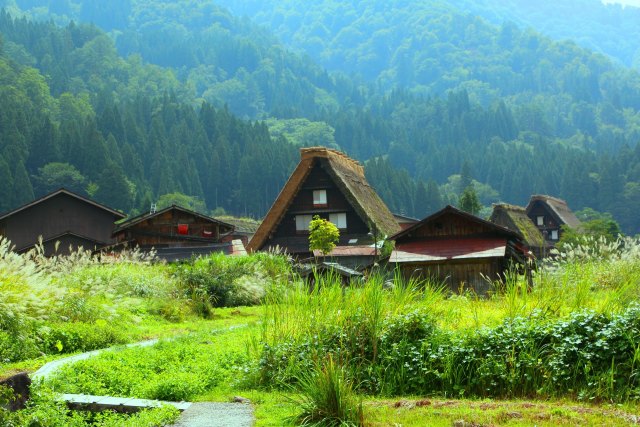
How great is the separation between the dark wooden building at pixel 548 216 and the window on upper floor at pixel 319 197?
38715 mm

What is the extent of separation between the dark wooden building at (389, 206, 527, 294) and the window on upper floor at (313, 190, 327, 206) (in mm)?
16894

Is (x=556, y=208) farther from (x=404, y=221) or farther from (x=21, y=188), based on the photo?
(x=21, y=188)

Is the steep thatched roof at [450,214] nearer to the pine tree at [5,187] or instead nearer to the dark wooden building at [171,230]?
the dark wooden building at [171,230]

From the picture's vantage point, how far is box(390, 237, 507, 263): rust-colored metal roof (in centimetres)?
2697

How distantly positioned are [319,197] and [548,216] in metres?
41.5

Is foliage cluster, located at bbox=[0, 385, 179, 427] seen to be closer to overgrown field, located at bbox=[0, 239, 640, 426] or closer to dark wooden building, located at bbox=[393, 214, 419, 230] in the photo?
overgrown field, located at bbox=[0, 239, 640, 426]

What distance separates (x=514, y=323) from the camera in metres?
9.70

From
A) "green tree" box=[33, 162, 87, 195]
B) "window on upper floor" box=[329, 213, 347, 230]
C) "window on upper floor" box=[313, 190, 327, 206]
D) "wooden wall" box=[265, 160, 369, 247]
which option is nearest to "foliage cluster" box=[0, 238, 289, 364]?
"wooden wall" box=[265, 160, 369, 247]

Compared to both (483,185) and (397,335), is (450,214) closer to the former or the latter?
(397,335)

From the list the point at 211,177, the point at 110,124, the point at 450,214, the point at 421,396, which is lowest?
the point at 421,396

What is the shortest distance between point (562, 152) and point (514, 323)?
157242 millimetres

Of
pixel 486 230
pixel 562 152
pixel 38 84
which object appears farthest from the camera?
pixel 562 152

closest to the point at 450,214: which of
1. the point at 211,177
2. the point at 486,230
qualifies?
the point at 486,230

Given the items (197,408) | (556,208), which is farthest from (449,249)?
(556,208)
